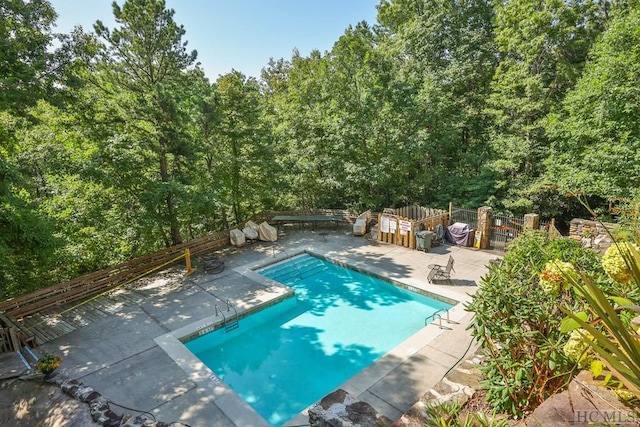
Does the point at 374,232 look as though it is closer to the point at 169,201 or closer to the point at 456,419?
the point at 169,201

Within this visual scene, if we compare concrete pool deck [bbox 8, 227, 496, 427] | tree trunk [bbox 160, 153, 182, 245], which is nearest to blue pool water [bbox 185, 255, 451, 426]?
concrete pool deck [bbox 8, 227, 496, 427]

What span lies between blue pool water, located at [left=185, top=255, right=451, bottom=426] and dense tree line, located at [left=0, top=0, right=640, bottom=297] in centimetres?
501

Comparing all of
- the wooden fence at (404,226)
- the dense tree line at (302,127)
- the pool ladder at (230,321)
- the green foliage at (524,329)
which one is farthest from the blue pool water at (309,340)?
the dense tree line at (302,127)

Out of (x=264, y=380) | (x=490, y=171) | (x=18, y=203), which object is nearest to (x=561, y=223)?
(x=490, y=171)

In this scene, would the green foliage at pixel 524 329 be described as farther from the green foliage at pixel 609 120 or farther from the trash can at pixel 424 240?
the green foliage at pixel 609 120

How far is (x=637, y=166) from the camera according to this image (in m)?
10.4

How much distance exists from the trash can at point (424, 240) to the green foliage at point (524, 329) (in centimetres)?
763

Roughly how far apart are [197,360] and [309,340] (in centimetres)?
273

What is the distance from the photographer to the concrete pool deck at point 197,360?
5.39 meters

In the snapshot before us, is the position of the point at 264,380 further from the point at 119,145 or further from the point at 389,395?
the point at 119,145

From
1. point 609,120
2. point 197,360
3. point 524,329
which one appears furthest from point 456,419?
point 609,120

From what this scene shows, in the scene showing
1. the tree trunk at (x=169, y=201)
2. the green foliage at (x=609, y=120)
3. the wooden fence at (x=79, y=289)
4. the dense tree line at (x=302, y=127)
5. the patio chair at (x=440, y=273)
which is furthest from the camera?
the tree trunk at (x=169, y=201)

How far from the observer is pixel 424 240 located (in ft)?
38.4

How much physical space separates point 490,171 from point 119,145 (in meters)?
14.9
